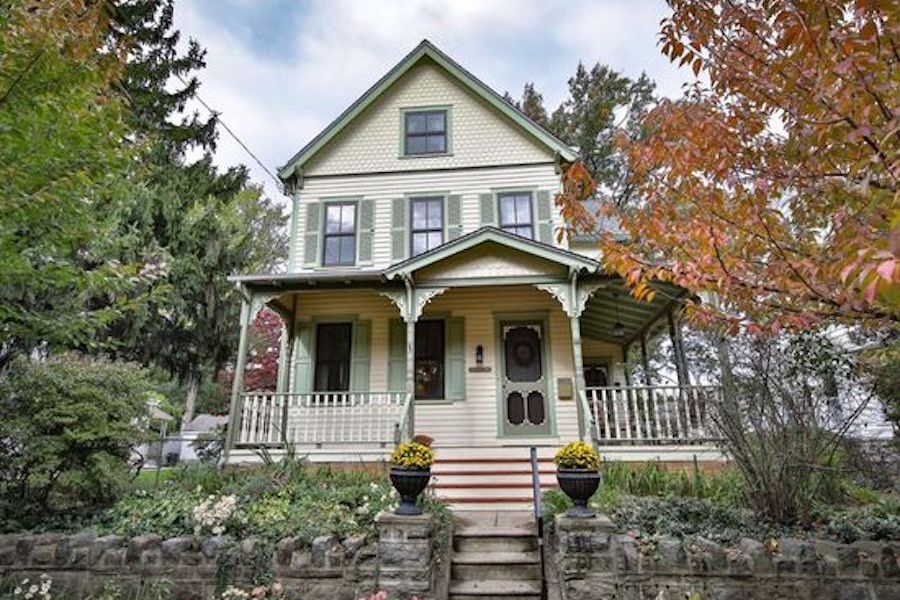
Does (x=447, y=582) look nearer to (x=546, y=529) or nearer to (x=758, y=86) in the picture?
(x=546, y=529)

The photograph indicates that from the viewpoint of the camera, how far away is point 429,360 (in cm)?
1000

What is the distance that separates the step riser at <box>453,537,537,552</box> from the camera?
5402mm

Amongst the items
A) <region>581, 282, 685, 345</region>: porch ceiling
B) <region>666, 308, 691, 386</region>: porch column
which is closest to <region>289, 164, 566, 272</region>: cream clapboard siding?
<region>581, 282, 685, 345</region>: porch ceiling

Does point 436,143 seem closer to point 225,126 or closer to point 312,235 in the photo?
point 312,235

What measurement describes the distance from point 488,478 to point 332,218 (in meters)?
6.23

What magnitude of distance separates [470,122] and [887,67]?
917 cm

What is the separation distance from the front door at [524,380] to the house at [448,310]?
27 mm

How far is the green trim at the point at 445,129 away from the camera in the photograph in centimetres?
1121

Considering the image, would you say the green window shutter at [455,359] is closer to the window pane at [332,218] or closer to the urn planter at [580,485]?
the window pane at [332,218]

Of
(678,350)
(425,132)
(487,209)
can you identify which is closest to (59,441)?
(487,209)

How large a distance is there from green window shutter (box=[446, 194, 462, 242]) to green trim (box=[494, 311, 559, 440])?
75.8 inches

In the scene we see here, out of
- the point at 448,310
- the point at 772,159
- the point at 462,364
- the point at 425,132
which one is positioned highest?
the point at 425,132

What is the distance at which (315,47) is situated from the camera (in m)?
10.7

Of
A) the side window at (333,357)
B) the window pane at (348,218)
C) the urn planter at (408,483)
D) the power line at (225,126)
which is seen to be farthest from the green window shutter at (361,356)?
the power line at (225,126)
